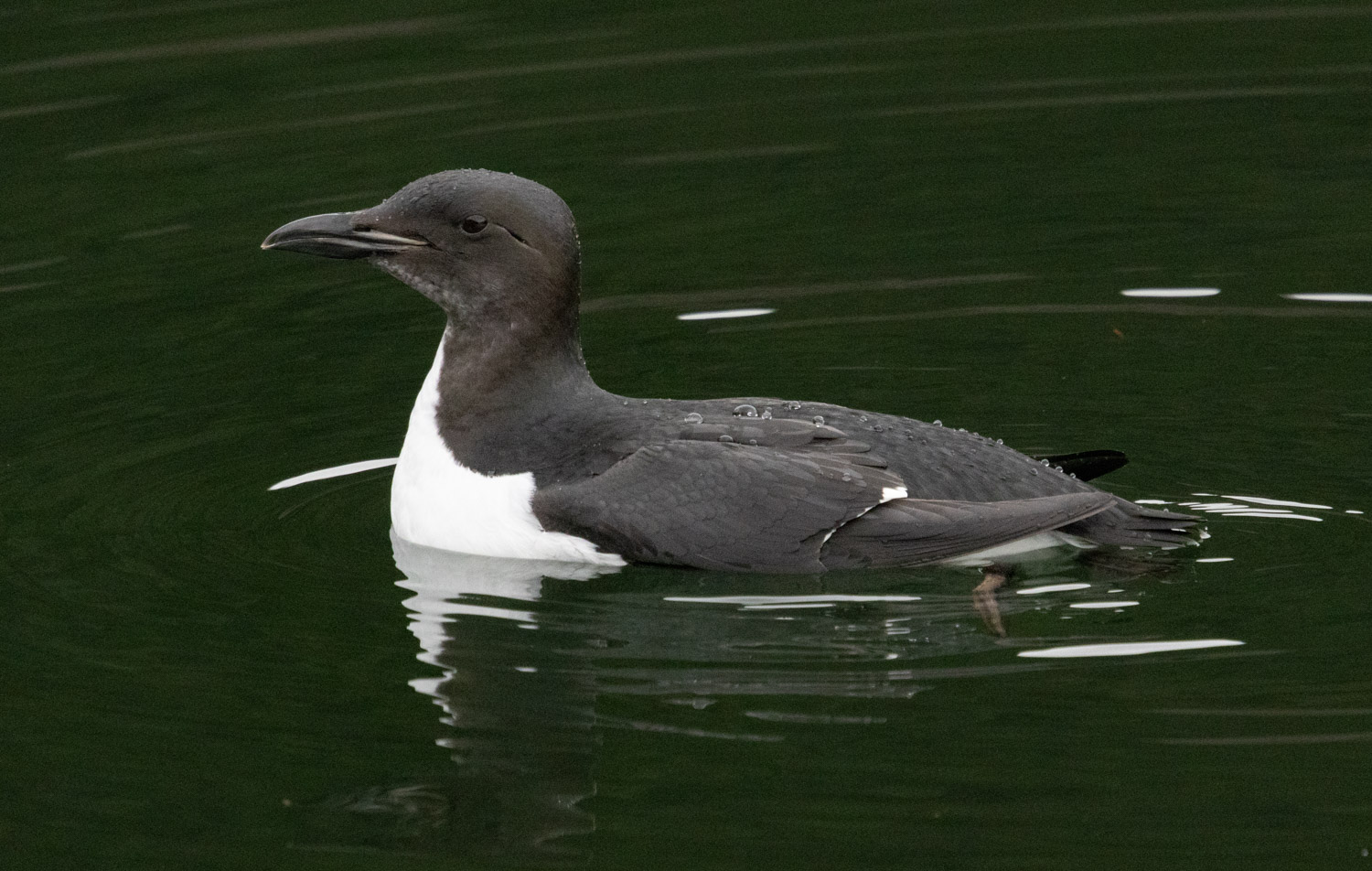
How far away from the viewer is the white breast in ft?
20.1

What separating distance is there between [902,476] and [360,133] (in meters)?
5.13

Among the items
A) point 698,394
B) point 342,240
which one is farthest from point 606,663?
point 698,394

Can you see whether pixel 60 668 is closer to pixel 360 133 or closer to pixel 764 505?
pixel 764 505

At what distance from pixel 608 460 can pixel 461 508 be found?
1.47ft

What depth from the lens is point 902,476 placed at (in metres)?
6.11

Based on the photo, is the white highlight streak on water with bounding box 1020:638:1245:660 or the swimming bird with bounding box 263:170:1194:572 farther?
the swimming bird with bounding box 263:170:1194:572

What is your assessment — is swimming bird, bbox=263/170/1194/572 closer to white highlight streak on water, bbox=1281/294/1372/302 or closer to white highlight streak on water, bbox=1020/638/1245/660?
white highlight streak on water, bbox=1020/638/1245/660

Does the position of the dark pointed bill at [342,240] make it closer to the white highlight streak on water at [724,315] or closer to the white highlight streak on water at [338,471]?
the white highlight streak on water at [338,471]

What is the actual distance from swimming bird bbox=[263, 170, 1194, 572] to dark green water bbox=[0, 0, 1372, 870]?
13 centimetres

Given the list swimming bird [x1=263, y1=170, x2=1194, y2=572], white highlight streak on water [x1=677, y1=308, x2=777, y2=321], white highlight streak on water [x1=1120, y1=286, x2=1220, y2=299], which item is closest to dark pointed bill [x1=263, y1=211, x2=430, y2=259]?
swimming bird [x1=263, y1=170, x2=1194, y2=572]

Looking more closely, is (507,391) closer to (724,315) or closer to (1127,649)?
(1127,649)

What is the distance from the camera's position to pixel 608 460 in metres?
6.13

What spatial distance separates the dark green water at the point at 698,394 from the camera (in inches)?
189

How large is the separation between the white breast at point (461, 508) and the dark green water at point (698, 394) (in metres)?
0.08
